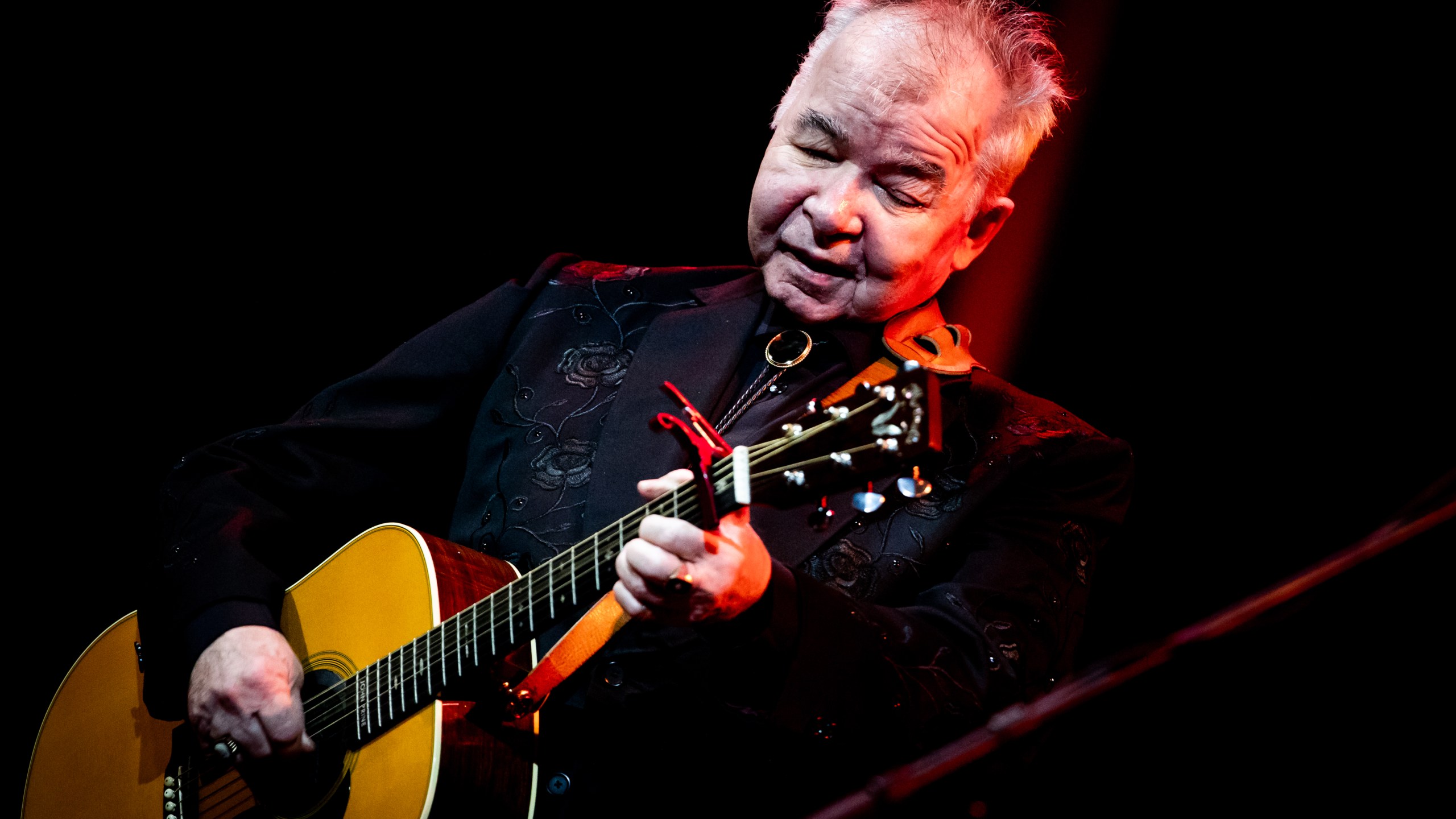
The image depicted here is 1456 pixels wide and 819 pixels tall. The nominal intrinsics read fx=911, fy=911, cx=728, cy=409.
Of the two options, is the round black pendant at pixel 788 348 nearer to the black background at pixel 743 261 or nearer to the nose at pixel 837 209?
the nose at pixel 837 209

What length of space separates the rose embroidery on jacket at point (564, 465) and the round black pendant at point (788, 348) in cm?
46

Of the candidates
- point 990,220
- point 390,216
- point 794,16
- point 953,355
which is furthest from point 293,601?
point 794,16

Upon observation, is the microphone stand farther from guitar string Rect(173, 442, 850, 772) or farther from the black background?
the black background

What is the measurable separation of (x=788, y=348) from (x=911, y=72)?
0.68 metres

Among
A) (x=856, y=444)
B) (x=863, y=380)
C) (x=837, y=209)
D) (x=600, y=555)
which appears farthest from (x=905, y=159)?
(x=600, y=555)

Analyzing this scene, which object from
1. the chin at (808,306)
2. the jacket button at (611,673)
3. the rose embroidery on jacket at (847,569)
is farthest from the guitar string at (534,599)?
the chin at (808,306)

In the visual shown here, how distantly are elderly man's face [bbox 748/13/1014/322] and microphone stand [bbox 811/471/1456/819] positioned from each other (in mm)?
1148

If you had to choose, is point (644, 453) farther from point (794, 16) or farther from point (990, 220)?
point (794, 16)

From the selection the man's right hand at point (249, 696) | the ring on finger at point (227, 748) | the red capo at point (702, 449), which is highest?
the red capo at point (702, 449)

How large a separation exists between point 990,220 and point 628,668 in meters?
1.40

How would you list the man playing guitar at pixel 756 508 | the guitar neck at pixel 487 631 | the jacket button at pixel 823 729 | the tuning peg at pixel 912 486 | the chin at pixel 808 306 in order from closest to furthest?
the tuning peg at pixel 912 486 → the guitar neck at pixel 487 631 → the jacket button at pixel 823 729 → the man playing guitar at pixel 756 508 → the chin at pixel 808 306

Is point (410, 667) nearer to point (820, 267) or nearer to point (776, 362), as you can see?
point (776, 362)

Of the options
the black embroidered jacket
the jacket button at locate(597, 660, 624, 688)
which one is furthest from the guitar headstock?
the jacket button at locate(597, 660, 624, 688)

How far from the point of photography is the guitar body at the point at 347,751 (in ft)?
5.45
